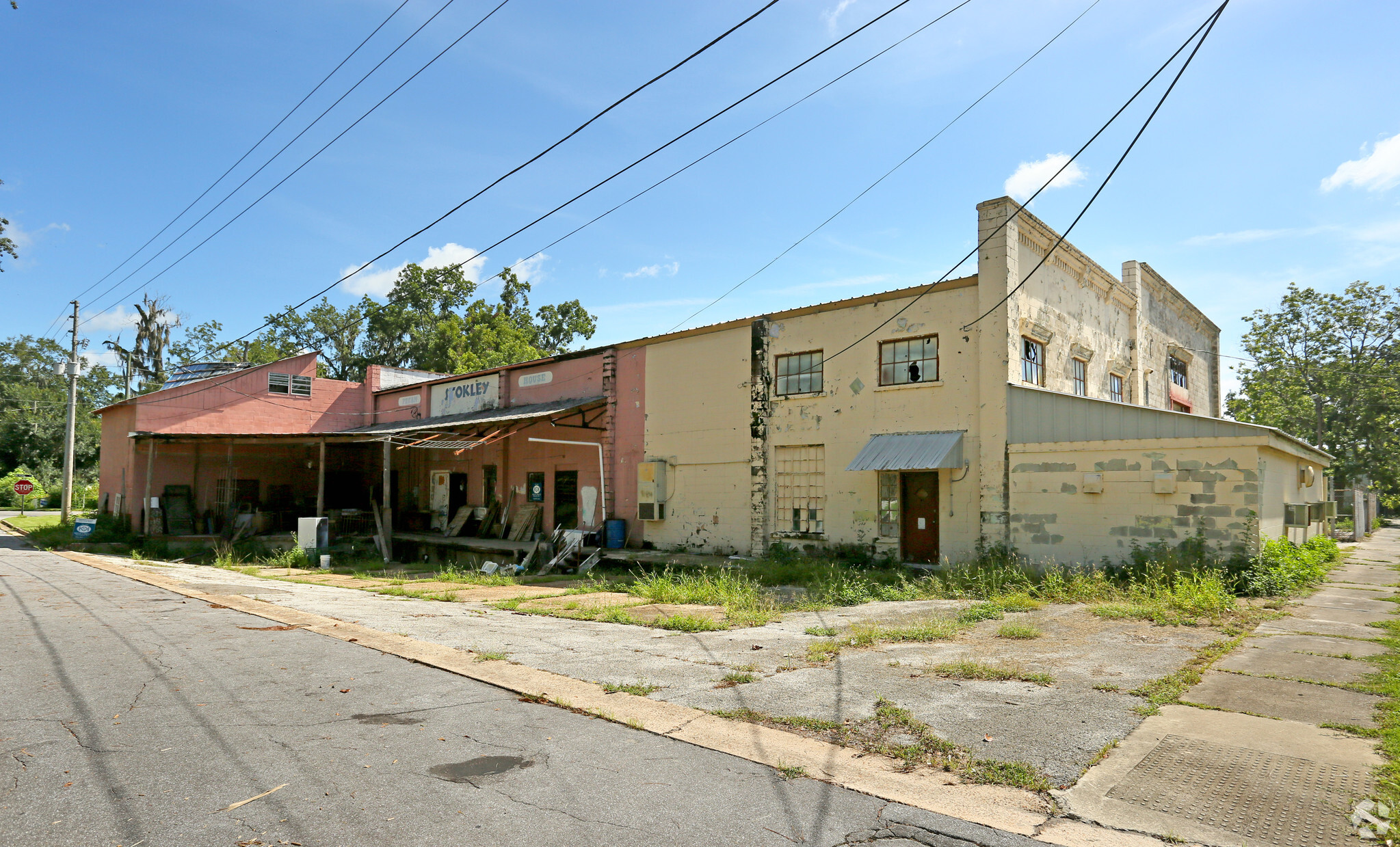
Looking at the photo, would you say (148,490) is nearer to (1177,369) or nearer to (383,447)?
(383,447)

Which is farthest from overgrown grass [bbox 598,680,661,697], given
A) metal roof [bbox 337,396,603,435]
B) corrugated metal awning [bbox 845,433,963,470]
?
metal roof [bbox 337,396,603,435]

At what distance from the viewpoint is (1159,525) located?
1219 cm

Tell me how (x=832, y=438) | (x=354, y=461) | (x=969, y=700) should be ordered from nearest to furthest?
(x=969, y=700)
(x=832, y=438)
(x=354, y=461)

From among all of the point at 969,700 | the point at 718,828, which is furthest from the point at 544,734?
the point at 969,700

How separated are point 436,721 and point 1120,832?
13.9 feet

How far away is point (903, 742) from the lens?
196 inches

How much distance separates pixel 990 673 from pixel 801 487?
32.3 feet

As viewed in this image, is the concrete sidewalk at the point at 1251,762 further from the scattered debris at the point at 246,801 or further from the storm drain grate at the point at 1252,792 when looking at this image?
the scattered debris at the point at 246,801

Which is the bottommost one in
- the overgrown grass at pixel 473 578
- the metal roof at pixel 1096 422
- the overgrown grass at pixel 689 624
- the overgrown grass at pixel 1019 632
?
the overgrown grass at pixel 473 578

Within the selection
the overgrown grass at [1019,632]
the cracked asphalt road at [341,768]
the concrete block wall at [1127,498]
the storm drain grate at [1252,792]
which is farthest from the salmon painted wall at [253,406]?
the storm drain grate at [1252,792]

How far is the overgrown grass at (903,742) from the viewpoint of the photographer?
14.4 feet

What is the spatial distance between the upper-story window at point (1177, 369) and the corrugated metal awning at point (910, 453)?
1169 cm

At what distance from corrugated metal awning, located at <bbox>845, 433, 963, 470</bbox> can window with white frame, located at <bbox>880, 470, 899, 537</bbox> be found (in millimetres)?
593

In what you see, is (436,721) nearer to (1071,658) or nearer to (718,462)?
(1071,658)
